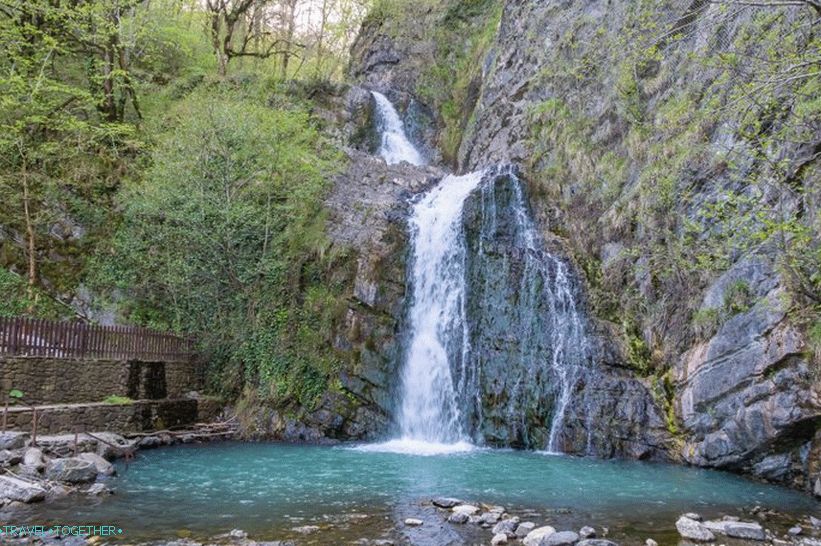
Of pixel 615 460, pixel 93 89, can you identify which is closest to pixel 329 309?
pixel 615 460

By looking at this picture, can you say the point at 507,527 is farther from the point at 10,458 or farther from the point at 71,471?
the point at 10,458

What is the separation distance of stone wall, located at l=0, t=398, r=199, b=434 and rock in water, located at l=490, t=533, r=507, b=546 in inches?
383

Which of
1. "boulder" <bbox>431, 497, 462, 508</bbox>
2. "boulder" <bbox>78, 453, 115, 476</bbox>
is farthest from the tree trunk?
"boulder" <bbox>431, 497, 462, 508</bbox>

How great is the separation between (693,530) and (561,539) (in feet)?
6.29

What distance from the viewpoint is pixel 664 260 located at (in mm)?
14445

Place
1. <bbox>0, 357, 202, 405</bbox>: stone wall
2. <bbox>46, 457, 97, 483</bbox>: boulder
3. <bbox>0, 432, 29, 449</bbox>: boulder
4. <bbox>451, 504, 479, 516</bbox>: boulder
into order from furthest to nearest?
<bbox>0, 357, 202, 405</bbox>: stone wall → <bbox>0, 432, 29, 449</bbox>: boulder → <bbox>46, 457, 97, 483</bbox>: boulder → <bbox>451, 504, 479, 516</bbox>: boulder

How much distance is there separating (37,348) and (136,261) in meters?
6.68

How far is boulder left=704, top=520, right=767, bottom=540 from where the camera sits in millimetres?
7215

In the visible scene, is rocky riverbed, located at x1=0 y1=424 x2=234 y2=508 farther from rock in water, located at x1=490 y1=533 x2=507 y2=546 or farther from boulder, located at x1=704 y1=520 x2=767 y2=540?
boulder, located at x1=704 y1=520 x2=767 y2=540

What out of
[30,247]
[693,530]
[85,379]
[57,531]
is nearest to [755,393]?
[693,530]

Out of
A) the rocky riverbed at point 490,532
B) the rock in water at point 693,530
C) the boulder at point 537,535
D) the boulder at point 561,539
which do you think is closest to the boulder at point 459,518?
the rocky riverbed at point 490,532

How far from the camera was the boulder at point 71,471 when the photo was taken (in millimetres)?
9016

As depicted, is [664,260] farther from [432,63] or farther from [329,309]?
[432,63]

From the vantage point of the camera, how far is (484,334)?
16.2 meters
